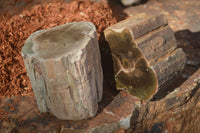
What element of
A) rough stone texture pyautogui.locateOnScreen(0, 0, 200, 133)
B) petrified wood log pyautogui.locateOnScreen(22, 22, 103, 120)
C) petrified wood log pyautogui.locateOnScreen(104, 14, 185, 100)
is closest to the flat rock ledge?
rough stone texture pyautogui.locateOnScreen(0, 0, 200, 133)

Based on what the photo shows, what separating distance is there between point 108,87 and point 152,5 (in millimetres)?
3160

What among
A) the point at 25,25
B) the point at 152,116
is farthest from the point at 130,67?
the point at 25,25

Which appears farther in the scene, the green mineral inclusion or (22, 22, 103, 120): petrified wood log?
the green mineral inclusion

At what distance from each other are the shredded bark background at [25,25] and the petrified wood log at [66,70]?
1.88 feet

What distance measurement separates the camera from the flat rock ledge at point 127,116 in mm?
2119

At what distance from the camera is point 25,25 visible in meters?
2.75

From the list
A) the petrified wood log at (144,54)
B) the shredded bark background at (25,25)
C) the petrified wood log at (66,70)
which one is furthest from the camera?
the shredded bark background at (25,25)

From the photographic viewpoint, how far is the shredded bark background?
2.55 meters

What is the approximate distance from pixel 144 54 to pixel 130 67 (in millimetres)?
241

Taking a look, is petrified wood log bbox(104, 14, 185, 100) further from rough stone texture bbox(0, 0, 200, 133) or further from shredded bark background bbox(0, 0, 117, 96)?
shredded bark background bbox(0, 0, 117, 96)

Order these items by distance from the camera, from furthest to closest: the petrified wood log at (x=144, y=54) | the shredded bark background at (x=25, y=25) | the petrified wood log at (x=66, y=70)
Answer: the shredded bark background at (x=25, y=25)
the petrified wood log at (x=144, y=54)
the petrified wood log at (x=66, y=70)

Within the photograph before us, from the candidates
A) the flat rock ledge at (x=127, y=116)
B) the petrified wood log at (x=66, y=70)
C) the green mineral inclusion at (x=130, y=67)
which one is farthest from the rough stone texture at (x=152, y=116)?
the green mineral inclusion at (x=130, y=67)

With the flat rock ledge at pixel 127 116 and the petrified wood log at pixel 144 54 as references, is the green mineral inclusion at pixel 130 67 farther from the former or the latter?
the flat rock ledge at pixel 127 116

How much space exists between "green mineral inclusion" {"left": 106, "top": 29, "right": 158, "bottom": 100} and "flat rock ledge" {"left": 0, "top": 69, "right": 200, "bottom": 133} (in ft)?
0.56
